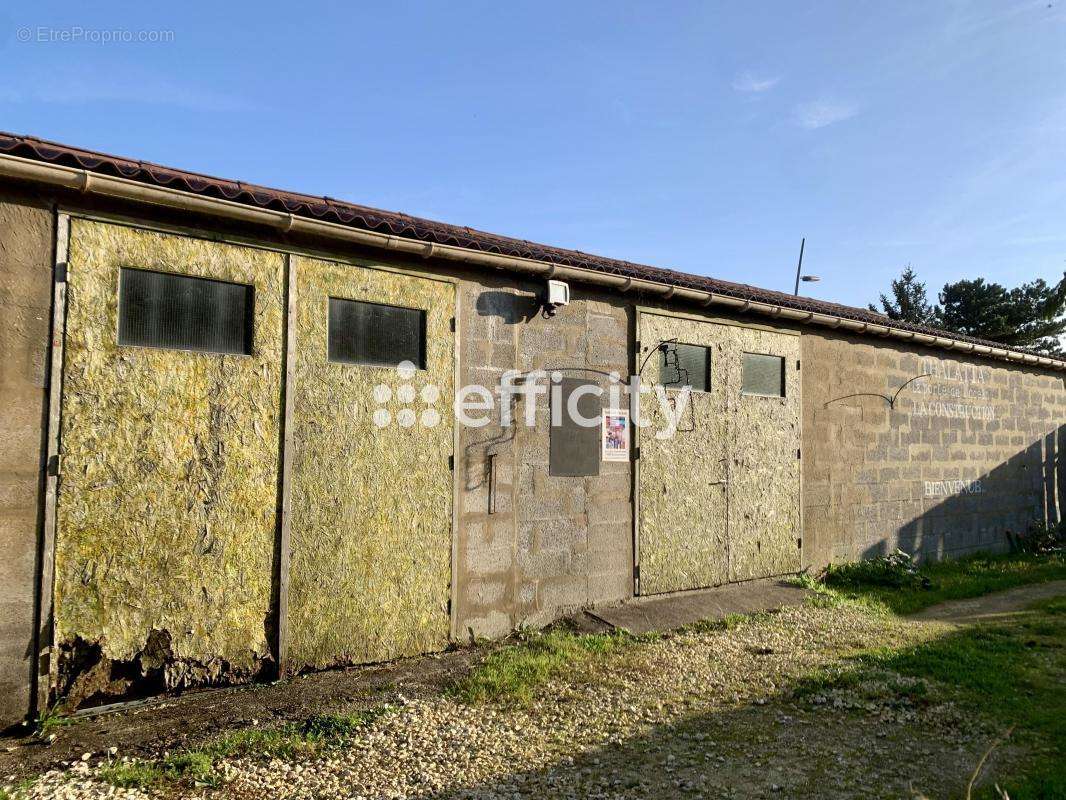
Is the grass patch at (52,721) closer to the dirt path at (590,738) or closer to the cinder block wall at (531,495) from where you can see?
the dirt path at (590,738)

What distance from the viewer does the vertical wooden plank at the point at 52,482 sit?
4.09 meters

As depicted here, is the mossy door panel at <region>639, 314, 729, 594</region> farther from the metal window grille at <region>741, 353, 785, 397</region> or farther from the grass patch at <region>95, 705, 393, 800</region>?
the grass patch at <region>95, 705, 393, 800</region>

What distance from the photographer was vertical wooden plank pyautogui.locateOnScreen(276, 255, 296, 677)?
4.94m

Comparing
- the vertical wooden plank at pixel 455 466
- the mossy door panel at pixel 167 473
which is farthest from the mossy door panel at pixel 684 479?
Answer: the mossy door panel at pixel 167 473

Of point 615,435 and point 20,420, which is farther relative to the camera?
point 615,435

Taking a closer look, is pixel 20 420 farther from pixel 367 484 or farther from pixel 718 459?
pixel 718 459

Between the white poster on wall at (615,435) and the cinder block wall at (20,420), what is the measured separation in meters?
4.53

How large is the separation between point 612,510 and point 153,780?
4.37 meters

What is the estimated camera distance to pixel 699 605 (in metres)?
7.07

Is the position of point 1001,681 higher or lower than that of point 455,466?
lower

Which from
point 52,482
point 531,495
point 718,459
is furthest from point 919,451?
point 52,482

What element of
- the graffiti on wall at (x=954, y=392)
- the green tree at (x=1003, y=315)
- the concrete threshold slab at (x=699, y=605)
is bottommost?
the concrete threshold slab at (x=699, y=605)

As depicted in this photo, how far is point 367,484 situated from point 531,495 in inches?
62.3

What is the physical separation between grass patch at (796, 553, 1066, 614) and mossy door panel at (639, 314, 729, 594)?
4.52 ft
